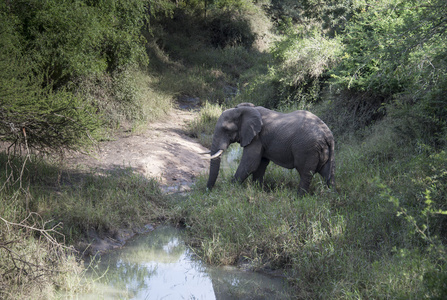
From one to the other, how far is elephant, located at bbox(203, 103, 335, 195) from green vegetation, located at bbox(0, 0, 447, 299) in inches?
12.3

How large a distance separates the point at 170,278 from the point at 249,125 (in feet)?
10.7

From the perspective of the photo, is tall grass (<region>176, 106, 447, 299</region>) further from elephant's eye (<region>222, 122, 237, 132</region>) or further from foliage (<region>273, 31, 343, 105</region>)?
foliage (<region>273, 31, 343, 105</region>)

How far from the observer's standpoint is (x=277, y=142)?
7.69 meters

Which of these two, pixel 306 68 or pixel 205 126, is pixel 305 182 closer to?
pixel 205 126

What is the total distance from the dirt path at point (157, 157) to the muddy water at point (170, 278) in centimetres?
231

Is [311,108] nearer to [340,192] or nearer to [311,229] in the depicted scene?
[340,192]

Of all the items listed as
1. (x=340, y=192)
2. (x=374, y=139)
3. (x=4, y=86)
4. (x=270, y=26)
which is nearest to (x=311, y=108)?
(x=374, y=139)

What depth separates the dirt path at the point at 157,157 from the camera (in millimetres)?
9148

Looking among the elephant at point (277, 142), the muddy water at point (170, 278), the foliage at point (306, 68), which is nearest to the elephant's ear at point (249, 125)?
the elephant at point (277, 142)

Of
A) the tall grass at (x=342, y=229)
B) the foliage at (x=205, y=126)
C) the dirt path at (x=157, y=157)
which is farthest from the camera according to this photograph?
the foliage at (x=205, y=126)

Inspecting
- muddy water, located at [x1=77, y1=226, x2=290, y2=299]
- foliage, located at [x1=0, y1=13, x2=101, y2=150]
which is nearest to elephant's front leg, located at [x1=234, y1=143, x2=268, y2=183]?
muddy water, located at [x1=77, y1=226, x2=290, y2=299]

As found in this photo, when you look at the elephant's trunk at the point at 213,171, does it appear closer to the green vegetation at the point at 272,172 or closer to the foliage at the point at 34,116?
the green vegetation at the point at 272,172

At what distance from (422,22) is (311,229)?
12.6 ft

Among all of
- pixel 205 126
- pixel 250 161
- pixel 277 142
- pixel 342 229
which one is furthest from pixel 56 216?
pixel 205 126
